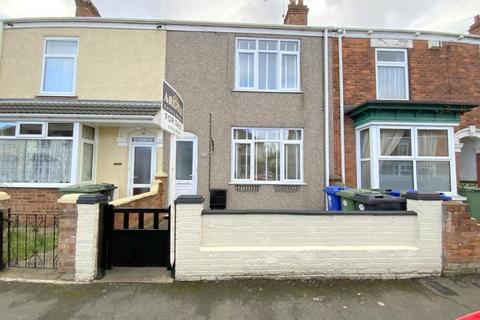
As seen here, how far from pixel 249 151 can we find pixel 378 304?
5759 millimetres

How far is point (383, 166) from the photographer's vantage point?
7605 millimetres

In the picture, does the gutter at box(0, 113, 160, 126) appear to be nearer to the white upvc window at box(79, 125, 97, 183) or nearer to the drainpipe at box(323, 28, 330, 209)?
the white upvc window at box(79, 125, 97, 183)

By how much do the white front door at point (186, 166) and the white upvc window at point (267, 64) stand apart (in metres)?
2.48

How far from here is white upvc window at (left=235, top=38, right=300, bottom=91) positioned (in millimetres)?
8586

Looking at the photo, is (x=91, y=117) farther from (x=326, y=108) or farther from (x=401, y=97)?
(x=401, y=97)

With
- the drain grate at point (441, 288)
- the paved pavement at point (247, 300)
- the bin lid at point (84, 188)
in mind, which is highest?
the bin lid at point (84, 188)

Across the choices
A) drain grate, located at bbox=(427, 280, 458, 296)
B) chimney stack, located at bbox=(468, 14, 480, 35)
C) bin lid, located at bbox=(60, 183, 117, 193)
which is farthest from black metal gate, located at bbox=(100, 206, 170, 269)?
chimney stack, located at bbox=(468, 14, 480, 35)

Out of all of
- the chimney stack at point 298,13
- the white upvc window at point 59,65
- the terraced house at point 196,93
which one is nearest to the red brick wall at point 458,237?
the terraced house at point 196,93

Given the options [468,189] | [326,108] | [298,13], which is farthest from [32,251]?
[468,189]

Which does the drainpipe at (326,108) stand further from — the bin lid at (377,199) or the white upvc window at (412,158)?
the bin lid at (377,199)

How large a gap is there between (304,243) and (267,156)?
475 cm

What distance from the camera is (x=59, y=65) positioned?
855 centimetres

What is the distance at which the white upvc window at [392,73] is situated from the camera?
8719mm

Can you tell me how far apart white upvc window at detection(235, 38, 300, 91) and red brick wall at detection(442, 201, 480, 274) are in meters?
5.75
